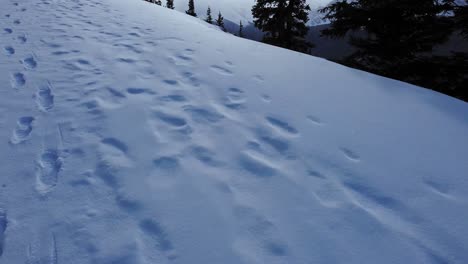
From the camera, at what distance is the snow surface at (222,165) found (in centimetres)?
152

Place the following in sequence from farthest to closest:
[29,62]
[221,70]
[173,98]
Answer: [221,70] < [29,62] < [173,98]

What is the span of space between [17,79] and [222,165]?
3.11m

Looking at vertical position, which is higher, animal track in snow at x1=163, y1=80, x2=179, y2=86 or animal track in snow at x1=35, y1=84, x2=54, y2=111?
animal track in snow at x1=163, y1=80, x2=179, y2=86

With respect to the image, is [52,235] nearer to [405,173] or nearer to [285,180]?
[285,180]

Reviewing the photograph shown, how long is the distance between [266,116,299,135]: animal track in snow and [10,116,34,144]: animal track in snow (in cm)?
237

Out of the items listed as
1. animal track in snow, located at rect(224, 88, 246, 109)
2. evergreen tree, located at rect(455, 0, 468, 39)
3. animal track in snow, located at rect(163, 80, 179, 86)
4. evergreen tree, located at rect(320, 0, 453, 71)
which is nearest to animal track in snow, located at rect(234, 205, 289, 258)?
animal track in snow, located at rect(224, 88, 246, 109)

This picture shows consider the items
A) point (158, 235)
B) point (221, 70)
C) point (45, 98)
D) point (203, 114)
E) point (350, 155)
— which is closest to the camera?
point (158, 235)

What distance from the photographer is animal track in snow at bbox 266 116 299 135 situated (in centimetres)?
261

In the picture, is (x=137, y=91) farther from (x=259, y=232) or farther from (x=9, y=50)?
(x=9, y=50)

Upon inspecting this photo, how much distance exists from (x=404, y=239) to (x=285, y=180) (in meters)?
0.84

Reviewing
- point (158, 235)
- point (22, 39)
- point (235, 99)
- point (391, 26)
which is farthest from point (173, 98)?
point (391, 26)

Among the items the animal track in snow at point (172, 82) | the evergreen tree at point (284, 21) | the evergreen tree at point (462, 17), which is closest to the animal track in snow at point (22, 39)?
the animal track in snow at point (172, 82)

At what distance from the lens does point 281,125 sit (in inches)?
107

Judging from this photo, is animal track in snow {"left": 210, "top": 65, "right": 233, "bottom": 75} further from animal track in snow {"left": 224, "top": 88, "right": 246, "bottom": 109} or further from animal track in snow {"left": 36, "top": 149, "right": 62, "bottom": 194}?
animal track in snow {"left": 36, "top": 149, "right": 62, "bottom": 194}
